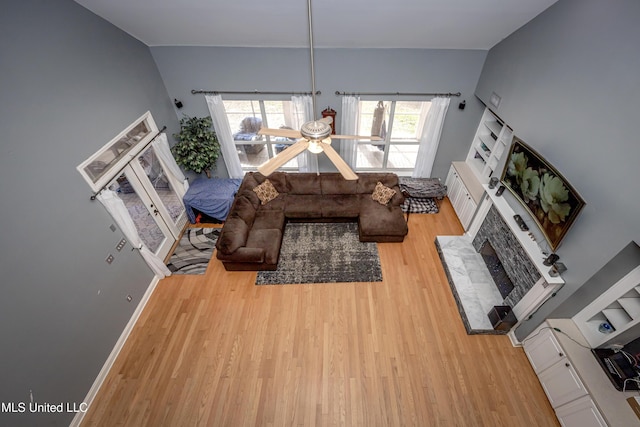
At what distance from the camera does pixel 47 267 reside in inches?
106

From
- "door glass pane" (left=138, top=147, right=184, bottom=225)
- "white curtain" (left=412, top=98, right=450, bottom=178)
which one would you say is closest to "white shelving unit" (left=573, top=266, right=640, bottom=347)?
"white curtain" (left=412, top=98, right=450, bottom=178)

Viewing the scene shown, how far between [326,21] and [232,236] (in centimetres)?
353

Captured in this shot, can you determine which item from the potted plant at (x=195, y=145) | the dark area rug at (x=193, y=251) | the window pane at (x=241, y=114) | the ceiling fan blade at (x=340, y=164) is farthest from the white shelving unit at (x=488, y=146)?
the dark area rug at (x=193, y=251)

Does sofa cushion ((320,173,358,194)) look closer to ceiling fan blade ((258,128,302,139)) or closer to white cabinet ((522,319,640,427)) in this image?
ceiling fan blade ((258,128,302,139))

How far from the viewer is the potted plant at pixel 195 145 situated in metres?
4.98

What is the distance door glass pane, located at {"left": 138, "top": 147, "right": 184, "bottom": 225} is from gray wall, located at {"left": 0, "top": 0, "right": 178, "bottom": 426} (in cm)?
78

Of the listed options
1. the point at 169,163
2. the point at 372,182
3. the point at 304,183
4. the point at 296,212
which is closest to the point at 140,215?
the point at 169,163

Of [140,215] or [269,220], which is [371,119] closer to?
[269,220]

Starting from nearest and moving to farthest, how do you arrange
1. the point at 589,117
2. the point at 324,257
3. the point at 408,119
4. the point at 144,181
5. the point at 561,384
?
the point at 589,117 < the point at 561,384 < the point at 144,181 < the point at 324,257 < the point at 408,119

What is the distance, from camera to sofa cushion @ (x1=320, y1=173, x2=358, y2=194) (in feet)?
17.9

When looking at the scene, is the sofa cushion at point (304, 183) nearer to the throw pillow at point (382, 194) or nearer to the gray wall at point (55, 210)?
the throw pillow at point (382, 194)

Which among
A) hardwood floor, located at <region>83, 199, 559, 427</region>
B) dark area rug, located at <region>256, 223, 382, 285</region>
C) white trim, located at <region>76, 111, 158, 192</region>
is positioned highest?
white trim, located at <region>76, 111, 158, 192</region>

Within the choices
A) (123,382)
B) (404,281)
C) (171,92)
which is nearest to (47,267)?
(123,382)

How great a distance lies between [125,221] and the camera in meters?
3.63
